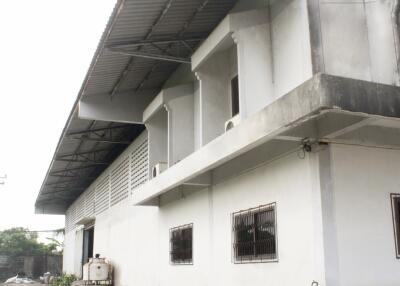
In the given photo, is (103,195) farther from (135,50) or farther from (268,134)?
(268,134)

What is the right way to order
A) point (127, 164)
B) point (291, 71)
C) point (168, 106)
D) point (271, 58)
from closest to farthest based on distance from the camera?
point (291, 71) < point (271, 58) < point (168, 106) < point (127, 164)

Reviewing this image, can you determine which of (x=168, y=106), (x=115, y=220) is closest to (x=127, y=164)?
(x=115, y=220)

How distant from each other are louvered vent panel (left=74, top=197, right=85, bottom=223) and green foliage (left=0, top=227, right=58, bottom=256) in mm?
16643

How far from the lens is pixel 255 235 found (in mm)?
7586

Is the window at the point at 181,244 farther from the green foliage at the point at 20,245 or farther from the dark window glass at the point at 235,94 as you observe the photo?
the green foliage at the point at 20,245

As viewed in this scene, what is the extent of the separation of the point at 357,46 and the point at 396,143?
1350mm

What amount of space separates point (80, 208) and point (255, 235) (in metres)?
20.7

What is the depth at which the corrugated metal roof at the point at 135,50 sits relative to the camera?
884cm

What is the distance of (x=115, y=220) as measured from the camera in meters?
17.2

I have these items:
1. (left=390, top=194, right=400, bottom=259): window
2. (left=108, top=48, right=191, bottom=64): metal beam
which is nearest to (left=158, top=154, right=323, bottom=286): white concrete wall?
(left=390, top=194, right=400, bottom=259): window

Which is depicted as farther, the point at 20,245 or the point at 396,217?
the point at 20,245

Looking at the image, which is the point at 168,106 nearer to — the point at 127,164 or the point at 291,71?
the point at 291,71

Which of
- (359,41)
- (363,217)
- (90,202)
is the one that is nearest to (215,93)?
(359,41)

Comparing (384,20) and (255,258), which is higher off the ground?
(384,20)
